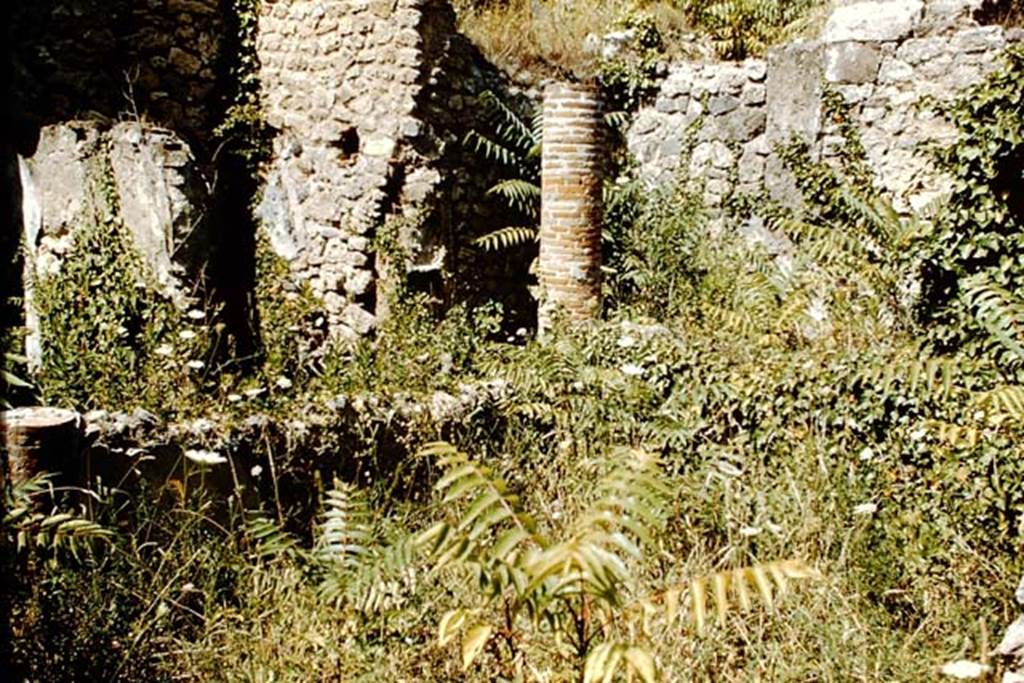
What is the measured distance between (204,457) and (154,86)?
176 inches

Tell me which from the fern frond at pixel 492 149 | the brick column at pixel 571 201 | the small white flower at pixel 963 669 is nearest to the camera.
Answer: the small white flower at pixel 963 669

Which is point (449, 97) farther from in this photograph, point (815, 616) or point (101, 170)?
point (815, 616)

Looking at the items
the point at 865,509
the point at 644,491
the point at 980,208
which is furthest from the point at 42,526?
the point at 980,208

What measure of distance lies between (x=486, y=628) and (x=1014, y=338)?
4648 millimetres

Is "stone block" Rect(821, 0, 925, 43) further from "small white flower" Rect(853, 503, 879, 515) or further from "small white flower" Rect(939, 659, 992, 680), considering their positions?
"small white flower" Rect(939, 659, 992, 680)

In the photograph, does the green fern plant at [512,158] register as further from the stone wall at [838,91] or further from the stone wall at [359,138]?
the stone wall at [838,91]

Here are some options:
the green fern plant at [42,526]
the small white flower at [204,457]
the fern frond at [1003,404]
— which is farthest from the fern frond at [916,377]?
the green fern plant at [42,526]

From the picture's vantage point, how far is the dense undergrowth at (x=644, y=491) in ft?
11.2

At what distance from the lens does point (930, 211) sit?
7.45 meters

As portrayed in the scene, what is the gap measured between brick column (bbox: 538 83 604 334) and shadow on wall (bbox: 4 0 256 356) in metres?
2.54

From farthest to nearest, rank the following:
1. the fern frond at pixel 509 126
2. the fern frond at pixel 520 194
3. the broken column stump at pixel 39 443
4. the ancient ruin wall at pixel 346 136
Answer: the fern frond at pixel 509 126
the fern frond at pixel 520 194
the ancient ruin wall at pixel 346 136
the broken column stump at pixel 39 443

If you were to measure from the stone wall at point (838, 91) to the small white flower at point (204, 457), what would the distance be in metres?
5.74

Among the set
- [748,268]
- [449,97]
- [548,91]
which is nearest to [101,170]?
[449,97]

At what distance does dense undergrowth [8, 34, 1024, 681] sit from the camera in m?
Answer: 3.41
